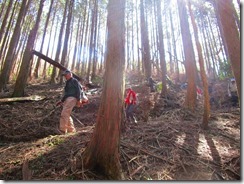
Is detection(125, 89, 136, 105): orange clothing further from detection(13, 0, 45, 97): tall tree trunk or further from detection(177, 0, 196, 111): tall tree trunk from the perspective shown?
detection(13, 0, 45, 97): tall tree trunk

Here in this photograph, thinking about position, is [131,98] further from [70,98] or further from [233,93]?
[233,93]

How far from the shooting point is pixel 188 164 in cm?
255

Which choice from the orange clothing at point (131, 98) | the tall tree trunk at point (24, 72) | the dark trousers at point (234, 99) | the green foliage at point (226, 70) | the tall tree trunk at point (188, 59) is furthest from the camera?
the tall tree trunk at point (24, 72)

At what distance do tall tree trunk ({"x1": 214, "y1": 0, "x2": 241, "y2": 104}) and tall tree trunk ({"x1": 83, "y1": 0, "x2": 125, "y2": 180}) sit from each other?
135cm

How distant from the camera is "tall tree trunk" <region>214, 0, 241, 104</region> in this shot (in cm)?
245

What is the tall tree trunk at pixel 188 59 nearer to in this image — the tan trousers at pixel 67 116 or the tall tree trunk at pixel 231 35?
the tan trousers at pixel 67 116

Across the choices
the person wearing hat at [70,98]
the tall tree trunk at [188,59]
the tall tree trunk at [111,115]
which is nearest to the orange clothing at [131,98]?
the tall tree trunk at [188,59]

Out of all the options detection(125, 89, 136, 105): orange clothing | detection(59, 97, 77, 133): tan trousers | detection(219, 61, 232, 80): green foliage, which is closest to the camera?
detection(59, 97, 77, 133): tan trousers


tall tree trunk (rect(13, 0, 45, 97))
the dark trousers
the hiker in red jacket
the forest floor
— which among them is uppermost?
tall tree trunk (rect(13, 0, 45, 97))

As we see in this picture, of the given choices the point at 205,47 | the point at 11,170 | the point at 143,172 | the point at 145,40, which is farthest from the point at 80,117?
the point at 205,47

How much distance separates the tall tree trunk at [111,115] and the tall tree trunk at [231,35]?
1.35 metres

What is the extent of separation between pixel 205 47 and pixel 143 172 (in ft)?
55.4

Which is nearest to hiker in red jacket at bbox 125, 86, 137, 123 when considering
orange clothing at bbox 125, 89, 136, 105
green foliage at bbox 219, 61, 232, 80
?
orange clothing at bbox 125, 89, 136, 105

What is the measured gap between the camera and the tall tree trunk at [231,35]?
2.45 m
